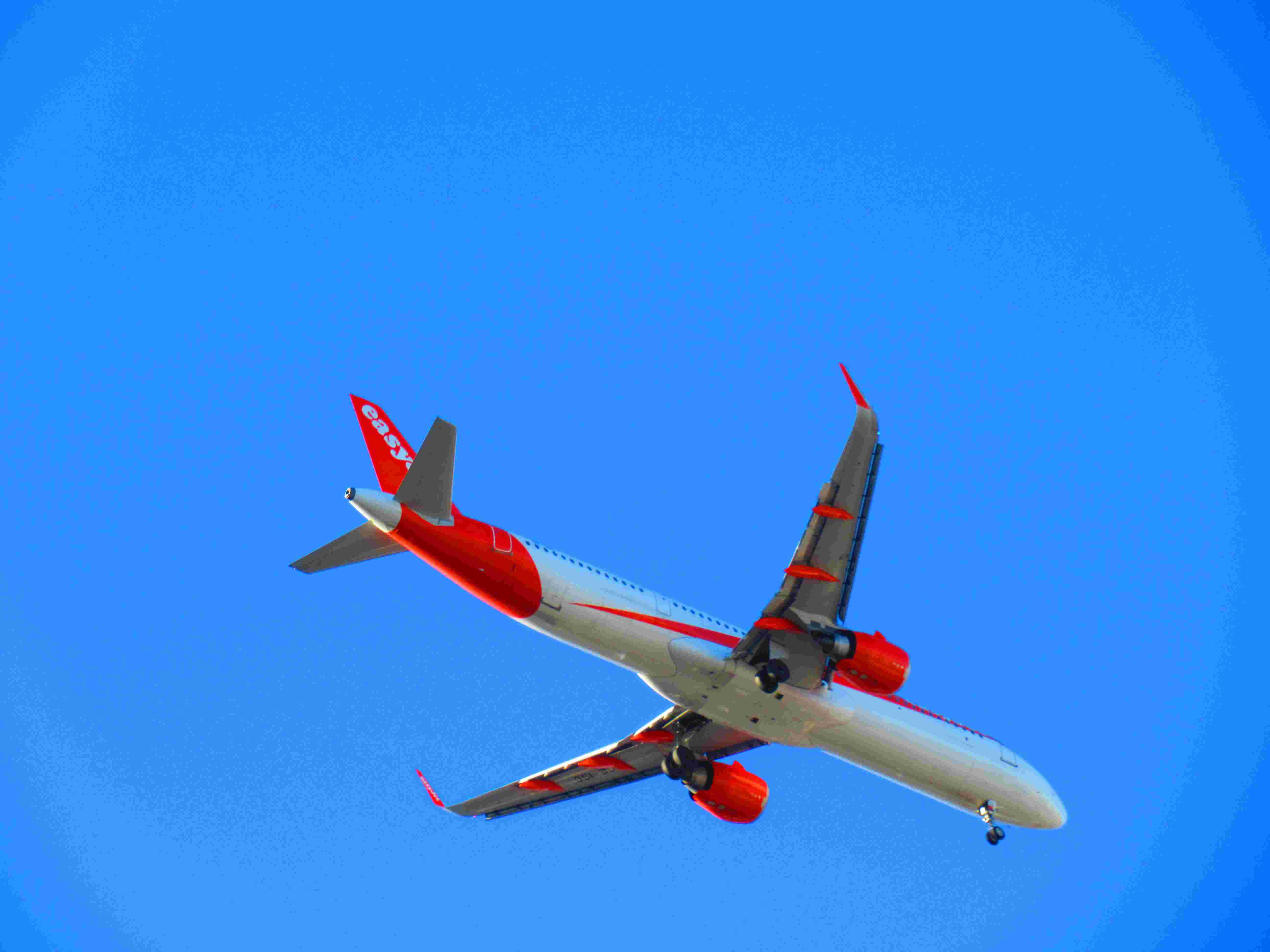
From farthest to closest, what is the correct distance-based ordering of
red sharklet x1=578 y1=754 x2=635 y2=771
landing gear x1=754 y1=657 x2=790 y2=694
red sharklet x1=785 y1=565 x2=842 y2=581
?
1. red sharklet x1=578 y1=754 x2=635 y2=771
2. landing gear x1=754 y1=657 x2=790 y2=694
3. red sharklet x1=785 y1=565 x2=842 y2=581

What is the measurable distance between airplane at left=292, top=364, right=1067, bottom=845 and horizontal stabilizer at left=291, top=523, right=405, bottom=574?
1.3 inches

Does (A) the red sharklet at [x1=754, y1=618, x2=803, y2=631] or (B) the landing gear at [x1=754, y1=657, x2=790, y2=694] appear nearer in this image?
(A) the red sharklet at [x1=754, y1=618, x2=803, y2=631]

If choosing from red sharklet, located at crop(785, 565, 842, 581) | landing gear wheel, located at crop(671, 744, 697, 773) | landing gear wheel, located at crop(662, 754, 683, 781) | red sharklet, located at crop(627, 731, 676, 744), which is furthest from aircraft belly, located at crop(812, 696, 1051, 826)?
red sharklet, located at crop(785, 565, 842, 581)

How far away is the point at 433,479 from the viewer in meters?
26.3

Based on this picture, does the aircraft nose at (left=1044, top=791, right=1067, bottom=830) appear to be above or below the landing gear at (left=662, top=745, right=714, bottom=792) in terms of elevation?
above

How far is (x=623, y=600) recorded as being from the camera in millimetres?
29656

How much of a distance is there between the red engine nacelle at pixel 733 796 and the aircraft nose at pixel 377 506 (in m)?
14.4

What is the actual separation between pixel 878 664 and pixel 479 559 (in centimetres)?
982

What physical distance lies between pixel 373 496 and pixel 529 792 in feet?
53.5

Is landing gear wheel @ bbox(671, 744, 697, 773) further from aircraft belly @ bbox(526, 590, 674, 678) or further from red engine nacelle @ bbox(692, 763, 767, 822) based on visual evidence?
aircraft belly @ bbox(526, 590, 674, 678)

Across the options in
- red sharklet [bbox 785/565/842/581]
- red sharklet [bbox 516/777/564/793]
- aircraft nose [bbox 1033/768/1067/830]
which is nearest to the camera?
red sharklet [bbox 785/565/842/581]

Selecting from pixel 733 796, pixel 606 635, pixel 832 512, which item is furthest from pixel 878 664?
pixel 733 796

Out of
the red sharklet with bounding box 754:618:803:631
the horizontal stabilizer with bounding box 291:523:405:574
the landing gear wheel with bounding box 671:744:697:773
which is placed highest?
the red sharklet with bounding box 754:618:803:631

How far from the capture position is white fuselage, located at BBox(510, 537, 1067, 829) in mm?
29281
